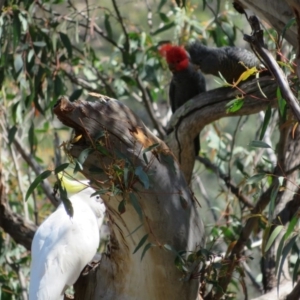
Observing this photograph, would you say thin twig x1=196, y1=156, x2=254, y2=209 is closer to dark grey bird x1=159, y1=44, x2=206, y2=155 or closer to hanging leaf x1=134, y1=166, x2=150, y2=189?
dark grey bird x1=159, y1=44, x2=206, y2=155

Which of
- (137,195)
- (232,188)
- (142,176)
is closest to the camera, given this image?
(142,176)

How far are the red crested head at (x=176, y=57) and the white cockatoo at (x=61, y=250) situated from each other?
1109mm

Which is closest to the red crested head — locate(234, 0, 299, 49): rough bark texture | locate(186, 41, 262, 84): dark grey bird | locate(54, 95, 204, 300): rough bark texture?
locate(186, 41, 262, 84): dark grey bird

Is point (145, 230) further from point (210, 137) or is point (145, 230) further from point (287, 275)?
point (210, 137)

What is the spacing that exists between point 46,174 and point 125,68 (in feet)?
6.74

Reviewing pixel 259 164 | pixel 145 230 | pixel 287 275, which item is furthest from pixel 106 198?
pixel 259 164

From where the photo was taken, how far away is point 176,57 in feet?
11.0

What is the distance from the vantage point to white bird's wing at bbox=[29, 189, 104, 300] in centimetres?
220

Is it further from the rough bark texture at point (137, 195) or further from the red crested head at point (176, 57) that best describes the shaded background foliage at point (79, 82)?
the rough bark texture at point (137, 195)

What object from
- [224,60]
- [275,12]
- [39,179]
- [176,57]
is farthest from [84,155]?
[176,57]

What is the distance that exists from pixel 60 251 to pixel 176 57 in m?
1.39

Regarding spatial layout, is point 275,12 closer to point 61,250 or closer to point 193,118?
point 193,118

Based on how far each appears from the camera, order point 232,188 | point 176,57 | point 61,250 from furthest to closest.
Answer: point 176,57 < point 232,188 < point 61,250

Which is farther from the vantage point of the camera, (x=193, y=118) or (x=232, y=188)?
(x=232, y=188)
